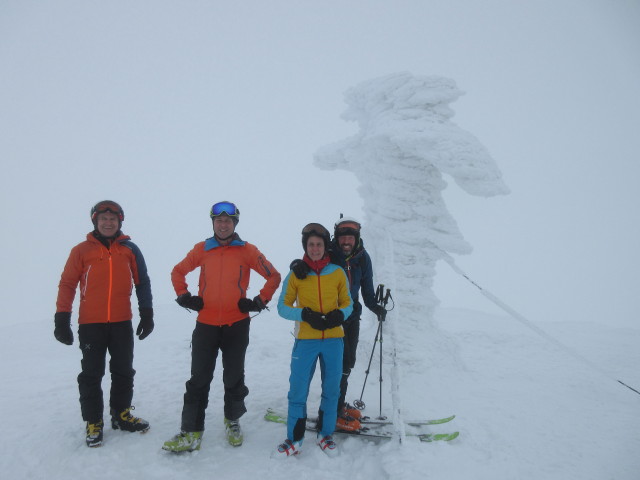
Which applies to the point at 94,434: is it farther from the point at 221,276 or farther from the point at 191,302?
the point at 221,276

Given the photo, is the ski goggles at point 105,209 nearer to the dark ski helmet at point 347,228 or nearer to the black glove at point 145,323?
the black glove at point 145,323

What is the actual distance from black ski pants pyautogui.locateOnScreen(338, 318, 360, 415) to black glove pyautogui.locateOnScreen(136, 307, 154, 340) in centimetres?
241

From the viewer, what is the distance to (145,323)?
423cm

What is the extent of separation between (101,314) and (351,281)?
9.72 ft

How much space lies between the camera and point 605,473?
386cm

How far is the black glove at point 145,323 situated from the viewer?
13.8 ft

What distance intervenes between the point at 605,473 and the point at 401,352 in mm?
3798

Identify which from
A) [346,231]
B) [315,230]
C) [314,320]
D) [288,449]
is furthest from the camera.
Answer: [346,231]

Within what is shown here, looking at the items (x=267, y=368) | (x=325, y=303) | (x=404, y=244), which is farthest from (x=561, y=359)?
(x=325, y=303)

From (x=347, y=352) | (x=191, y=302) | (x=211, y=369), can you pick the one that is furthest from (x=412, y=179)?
(x=211, y=369)

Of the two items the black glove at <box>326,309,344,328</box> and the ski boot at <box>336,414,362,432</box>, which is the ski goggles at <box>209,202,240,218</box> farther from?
the ski boot at <box>336,414,362,432</box>

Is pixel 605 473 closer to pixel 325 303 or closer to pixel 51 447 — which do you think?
pixel 325 303

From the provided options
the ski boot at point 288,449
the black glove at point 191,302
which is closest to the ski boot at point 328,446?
the ski boot at point 288,449

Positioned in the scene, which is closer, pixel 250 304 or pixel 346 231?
pixel 250 304
